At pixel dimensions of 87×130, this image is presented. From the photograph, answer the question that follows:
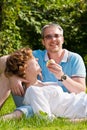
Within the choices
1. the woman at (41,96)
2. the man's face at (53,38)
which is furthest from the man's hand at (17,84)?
the man's face at (53,38)

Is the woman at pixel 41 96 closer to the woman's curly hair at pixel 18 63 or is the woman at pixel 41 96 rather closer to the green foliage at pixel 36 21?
the woman's curly hair at pixel 18 63

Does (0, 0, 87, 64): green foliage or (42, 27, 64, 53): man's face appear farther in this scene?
(0, 0, 87, 64): green foliage

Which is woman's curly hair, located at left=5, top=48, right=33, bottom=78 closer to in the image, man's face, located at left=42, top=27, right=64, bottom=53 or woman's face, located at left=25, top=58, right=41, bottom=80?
woman's face, located at left=25, top=58, right=41, bottom=80

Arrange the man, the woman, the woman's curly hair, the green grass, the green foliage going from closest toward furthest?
the green grass
the woman
the woman's curly hair
the man
the green foliage

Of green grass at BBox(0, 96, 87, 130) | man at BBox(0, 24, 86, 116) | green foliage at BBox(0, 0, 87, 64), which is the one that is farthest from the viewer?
green foliage at BBox(0, 0, 87, 64)

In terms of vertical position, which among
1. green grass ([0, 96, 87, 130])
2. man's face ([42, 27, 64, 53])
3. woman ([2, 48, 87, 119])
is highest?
man's face ([42, 27, 64, 53])

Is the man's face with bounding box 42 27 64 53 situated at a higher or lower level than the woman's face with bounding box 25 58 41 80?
higher

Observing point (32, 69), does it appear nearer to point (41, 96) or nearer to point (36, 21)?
point (41, 96)

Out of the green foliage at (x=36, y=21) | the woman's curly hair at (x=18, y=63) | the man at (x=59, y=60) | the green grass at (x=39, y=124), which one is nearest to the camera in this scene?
the green grass at (x=39, y=124)

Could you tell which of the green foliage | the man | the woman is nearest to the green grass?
the woman

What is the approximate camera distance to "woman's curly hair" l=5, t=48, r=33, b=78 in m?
5.33

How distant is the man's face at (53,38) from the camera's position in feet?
19.8

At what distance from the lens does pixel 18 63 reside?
5.33 metres

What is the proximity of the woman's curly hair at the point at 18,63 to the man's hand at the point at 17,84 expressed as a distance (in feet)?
0.20
